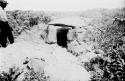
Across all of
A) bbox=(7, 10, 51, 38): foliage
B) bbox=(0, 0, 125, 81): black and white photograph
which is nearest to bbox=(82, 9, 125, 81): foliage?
bbox=(0, 0, 125, 81): black and white photograph

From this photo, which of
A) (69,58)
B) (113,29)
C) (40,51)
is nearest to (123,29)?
(113,29)

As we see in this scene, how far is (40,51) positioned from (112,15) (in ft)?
25.5

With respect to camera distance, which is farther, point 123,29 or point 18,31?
point 18,31

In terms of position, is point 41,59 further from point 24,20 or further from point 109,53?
point 24,20

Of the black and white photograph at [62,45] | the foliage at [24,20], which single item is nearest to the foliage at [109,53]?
the black and white photograph at [62,45]

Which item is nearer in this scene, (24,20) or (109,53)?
(109,53)

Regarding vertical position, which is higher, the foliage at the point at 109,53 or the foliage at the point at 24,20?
the foliage at the point at 24,20

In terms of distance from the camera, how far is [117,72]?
9.37 m

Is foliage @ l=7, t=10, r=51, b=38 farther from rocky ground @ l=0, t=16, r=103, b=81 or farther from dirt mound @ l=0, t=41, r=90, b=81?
dirt mound @ l=0, t=41, r=90, b=81

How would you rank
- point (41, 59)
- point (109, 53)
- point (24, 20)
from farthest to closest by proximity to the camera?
1. point (24, 20)
2. point (41, 59)
3. point (109, 53)

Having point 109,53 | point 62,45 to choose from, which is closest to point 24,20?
point 62,45

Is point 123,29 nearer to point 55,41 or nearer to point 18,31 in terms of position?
point 55,41

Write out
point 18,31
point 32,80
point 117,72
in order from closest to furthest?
point 117,72
point 32,80
point 18,31

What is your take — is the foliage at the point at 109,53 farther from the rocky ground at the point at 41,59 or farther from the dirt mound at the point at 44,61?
the dirt mound at the point at 44,61
